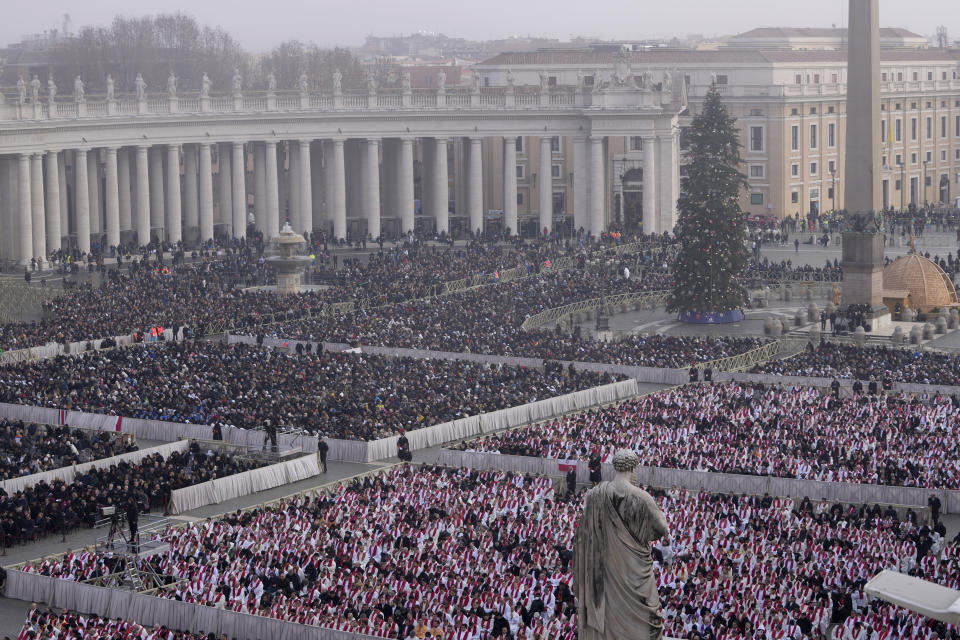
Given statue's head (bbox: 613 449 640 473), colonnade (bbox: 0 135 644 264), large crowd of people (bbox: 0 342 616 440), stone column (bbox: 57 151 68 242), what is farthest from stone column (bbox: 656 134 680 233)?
statue's head (bbox: 613 449 640 473)

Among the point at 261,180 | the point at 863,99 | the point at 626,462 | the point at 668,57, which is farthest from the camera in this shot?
the point at 668,57

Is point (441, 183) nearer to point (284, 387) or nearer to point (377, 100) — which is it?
point (377, 100)

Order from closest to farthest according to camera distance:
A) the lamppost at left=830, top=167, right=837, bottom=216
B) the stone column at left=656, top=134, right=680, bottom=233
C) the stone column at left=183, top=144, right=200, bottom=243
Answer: the stone column at left=656, top=134, right=680, bottom=233, the stone column at left=183, top=144, right=200, bottom=243, the lamppost at left=830, top=167, right=837, bottom=216

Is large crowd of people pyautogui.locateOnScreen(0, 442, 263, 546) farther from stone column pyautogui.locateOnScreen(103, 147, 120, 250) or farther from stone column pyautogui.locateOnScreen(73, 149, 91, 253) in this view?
stone column pyautogui.locateOnScreen(103, 147, 120, 250)

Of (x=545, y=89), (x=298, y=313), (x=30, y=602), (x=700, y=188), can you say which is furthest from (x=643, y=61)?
(x=30, y=602)

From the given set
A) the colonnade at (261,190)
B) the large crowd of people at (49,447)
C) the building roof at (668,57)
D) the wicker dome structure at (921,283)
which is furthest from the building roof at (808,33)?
the large crowd of people at (49,447)

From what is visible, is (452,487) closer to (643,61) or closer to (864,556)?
(864,556)

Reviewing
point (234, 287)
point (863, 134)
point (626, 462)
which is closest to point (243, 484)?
point (626, 462)
